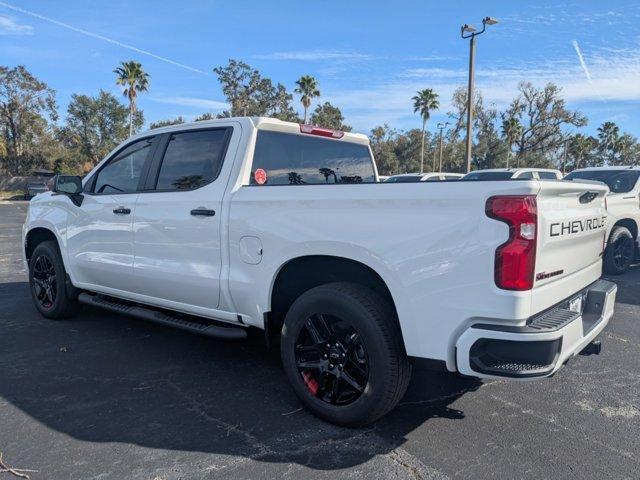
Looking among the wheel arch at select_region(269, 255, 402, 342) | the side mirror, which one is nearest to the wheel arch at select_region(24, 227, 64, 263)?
the side mirror

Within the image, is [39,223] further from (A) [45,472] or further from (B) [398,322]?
(B) [398,322]

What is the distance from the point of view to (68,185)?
4797 mm

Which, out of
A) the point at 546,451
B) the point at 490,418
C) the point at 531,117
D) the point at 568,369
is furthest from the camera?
the point at 531,117

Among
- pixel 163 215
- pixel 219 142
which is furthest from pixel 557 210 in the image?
pixel 163 215

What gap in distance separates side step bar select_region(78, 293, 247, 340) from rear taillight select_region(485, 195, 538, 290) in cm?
195

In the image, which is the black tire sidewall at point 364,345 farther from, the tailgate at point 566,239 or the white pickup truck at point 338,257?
the tailgate at point 566,239

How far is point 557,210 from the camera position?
2.67 m

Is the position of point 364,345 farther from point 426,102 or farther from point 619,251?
point 426,102

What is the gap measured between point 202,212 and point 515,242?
86.6 inches

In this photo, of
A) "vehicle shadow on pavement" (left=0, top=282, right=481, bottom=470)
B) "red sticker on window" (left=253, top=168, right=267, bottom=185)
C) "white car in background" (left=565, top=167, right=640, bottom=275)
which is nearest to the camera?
"vehicle shadow on pavement" (left=0, top=282, right=481, bottom=470)

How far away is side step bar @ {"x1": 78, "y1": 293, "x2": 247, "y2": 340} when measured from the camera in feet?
11.9

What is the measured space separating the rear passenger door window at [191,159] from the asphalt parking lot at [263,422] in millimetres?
1528

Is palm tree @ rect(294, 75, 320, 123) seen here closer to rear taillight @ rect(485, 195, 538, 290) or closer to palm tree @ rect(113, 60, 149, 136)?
palm tree @ rect(113, 60, 149, 136)

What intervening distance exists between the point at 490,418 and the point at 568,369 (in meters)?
1.33
